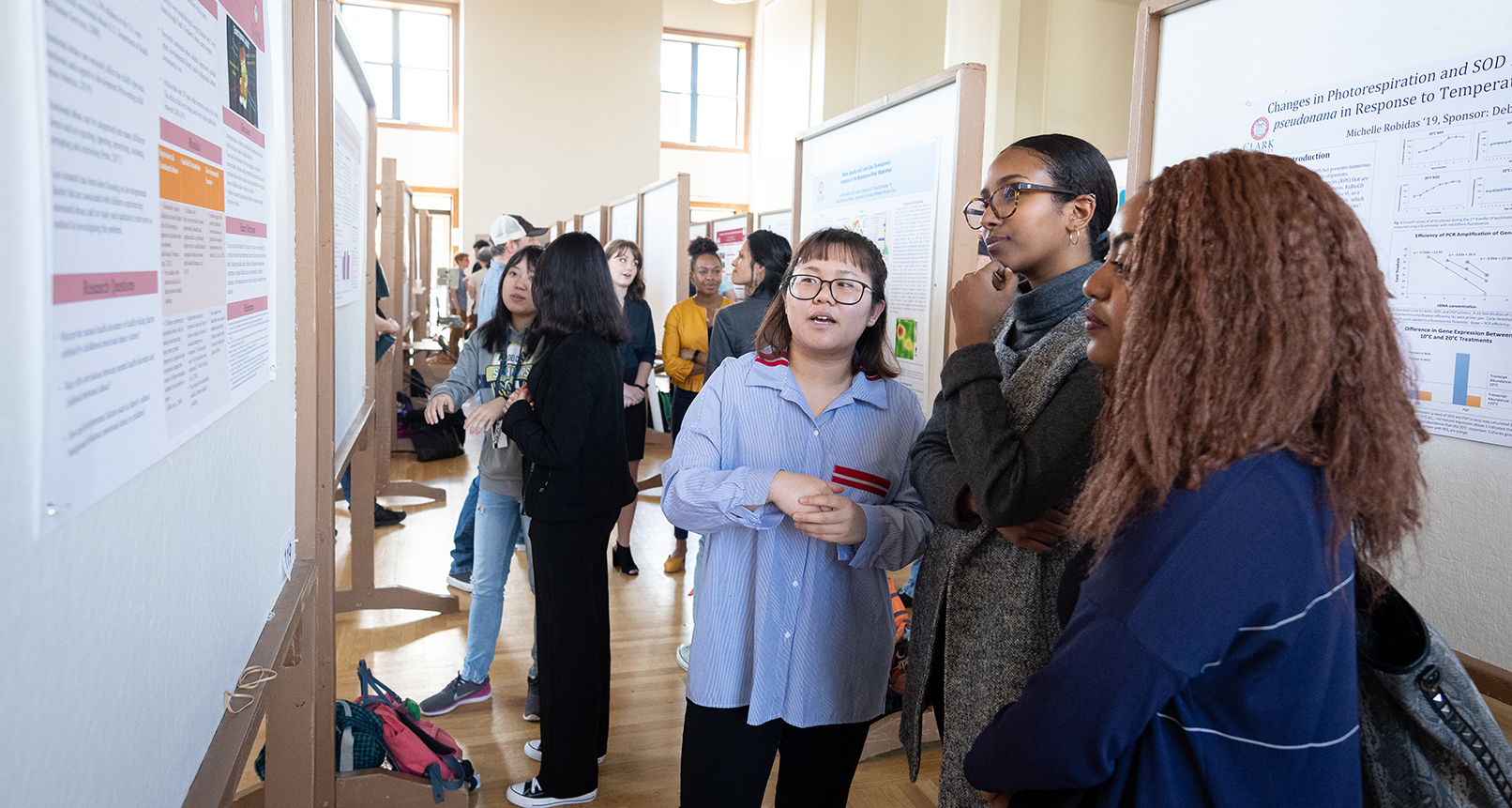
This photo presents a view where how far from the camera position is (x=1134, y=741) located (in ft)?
3.04

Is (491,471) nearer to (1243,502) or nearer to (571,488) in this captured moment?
(571,488)

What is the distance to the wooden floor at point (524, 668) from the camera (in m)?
2.79

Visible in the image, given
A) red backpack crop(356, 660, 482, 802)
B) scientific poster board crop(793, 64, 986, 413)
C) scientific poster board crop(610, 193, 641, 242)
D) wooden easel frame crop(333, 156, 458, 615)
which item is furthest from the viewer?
scientific poster board crop(610, 193, 641, 242)

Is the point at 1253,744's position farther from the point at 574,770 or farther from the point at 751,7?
the point at 751,7

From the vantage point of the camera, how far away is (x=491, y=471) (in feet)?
9.84

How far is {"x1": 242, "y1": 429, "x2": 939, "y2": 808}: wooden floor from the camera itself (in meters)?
2.79

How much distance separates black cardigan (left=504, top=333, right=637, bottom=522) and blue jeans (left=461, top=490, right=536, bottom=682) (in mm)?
588

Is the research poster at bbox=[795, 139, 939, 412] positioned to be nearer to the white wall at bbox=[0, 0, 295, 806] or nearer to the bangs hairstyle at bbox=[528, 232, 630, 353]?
the bangs hairstyle at bbox=[528, 232, 630, 353]

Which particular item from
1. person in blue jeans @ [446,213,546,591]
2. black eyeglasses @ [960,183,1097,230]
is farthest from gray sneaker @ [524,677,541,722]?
black eyeglasses @ [960,183,1097,230]

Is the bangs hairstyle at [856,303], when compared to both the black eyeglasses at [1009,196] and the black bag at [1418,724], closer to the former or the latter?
the black eyeglasses at [1009,196]

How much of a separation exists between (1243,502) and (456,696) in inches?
114

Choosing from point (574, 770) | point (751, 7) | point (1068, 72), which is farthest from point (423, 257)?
point (574, 770)

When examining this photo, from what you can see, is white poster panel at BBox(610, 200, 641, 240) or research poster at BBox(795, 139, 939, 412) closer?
research poster at BBox(795, 139, 939, 412)

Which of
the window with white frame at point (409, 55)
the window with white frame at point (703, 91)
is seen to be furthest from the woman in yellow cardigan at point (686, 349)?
the window with white frame at point (703, 91)
